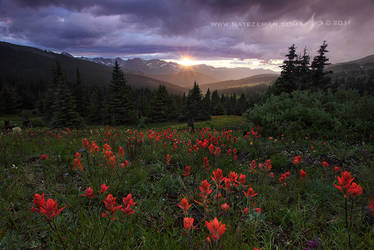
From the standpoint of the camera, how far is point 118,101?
45406 mm

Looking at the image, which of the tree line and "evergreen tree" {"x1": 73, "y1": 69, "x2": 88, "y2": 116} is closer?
the tree line

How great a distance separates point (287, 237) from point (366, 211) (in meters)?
1.28

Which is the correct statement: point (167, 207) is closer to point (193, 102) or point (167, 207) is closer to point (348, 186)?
point (348, 186)

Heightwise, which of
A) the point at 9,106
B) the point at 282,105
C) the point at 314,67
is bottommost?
the point at 9,106

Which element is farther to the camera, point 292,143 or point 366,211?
point 292,143

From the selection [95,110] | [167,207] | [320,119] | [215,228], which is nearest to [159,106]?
[95,110]

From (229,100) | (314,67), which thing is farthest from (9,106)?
(314,67)

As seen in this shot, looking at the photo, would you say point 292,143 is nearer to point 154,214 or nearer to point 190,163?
point 190,163

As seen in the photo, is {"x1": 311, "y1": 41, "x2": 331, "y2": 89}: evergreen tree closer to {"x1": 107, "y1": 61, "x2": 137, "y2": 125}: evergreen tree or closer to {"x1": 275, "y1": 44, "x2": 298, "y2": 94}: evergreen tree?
{"x1": 275, "y1": 44, "x2": 298, "y2": 94}: evergreen tree

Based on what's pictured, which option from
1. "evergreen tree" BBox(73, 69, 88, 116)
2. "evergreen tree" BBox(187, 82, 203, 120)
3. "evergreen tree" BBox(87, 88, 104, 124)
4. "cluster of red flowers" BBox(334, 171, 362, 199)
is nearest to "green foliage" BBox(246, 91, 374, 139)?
"cluster of red flowers" BBox(334, 171, 362, 199)

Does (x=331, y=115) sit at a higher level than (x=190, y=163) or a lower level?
higher

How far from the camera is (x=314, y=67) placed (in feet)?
115

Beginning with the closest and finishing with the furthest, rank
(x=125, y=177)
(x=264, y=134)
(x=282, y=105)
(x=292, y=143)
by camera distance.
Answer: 1. (x=125, y=177)
2. (x=292, y=143)
3. (x=264, y=134)
4. (x=282, y=105)

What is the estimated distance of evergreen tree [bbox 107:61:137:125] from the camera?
44.8 meters
